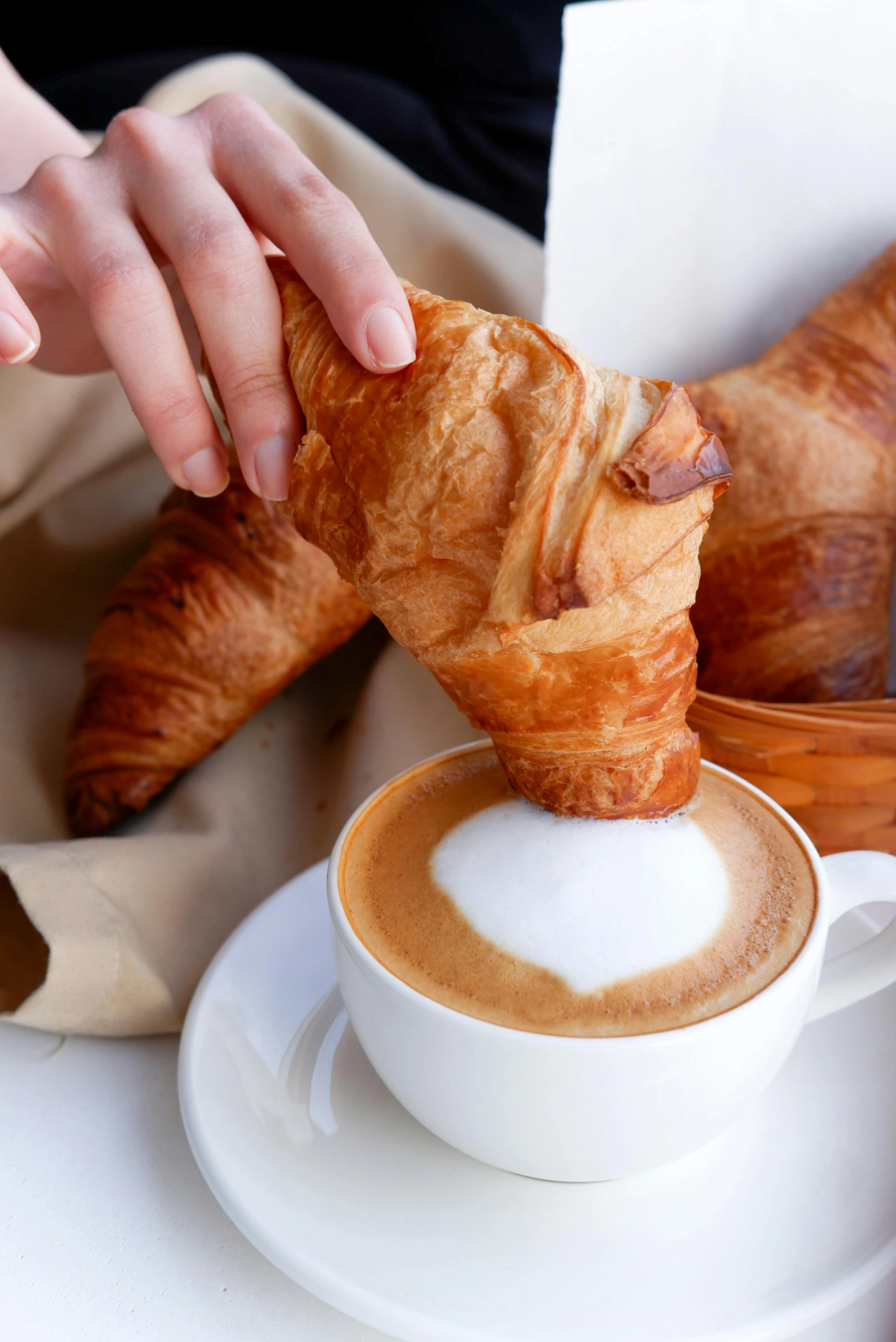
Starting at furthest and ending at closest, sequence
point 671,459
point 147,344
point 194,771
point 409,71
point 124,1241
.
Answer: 1. point 409,71
2. point 194,771
3. point 147,344
4. point 124,1241
5. point 671,459

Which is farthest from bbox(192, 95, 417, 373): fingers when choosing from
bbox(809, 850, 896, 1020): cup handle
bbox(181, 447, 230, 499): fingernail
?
bbox(809, 850, 896, 1020): cup handle

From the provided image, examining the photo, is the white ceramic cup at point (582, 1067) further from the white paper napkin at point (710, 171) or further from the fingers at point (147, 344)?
the white paper napkin at point (710, 171)

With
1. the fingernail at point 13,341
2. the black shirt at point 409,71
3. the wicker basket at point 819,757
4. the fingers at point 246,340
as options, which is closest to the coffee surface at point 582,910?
the wicker basket at point 819,757

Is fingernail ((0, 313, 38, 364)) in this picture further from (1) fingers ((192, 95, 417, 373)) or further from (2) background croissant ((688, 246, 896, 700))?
(2) background croissant ((688, 246, 896, 700))

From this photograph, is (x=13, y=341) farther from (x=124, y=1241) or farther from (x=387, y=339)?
(x=124, y=1241)

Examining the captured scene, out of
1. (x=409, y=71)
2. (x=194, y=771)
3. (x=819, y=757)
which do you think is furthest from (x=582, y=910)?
(x=409, y=71)
